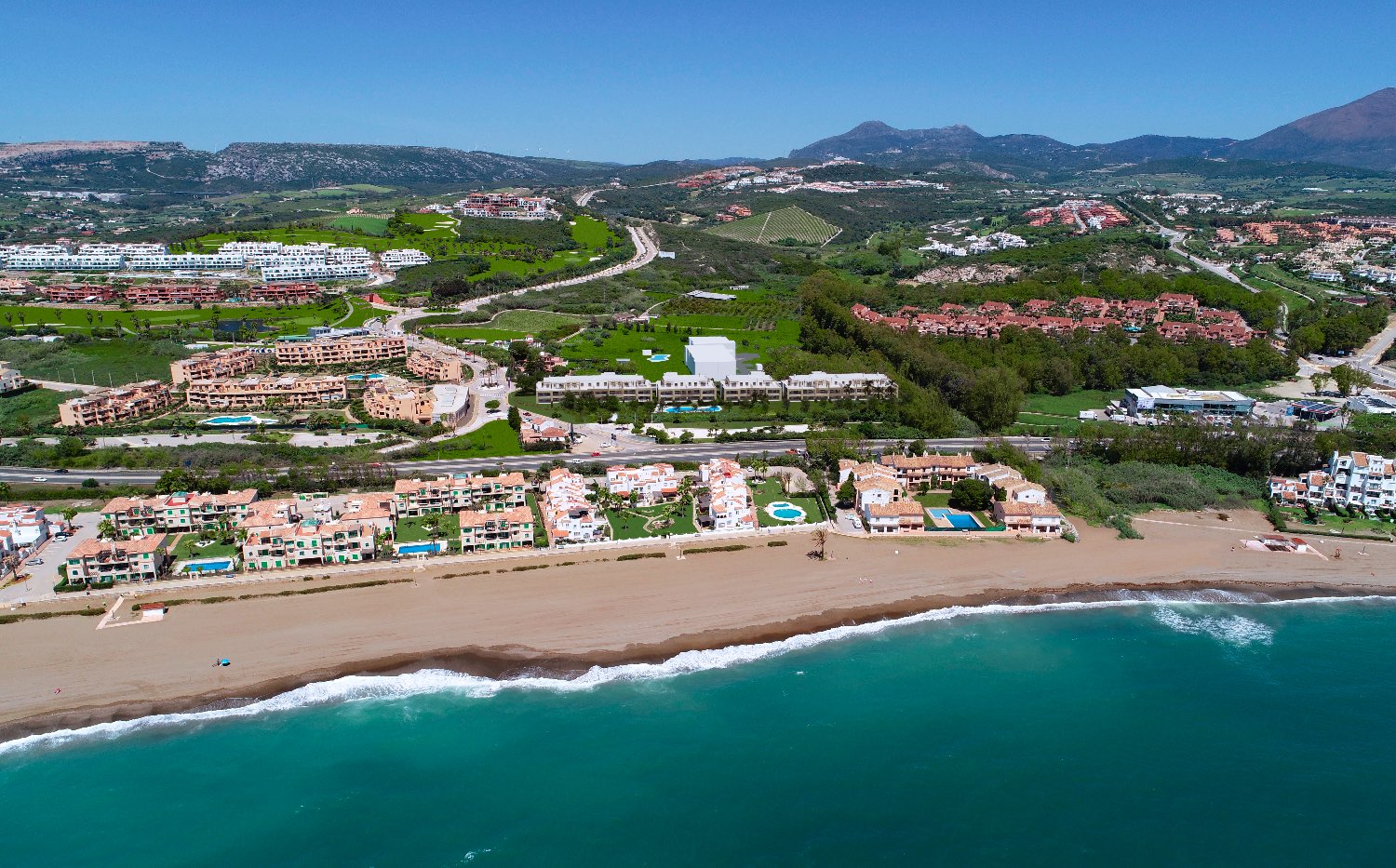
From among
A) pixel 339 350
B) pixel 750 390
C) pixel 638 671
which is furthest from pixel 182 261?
pixel 638 671

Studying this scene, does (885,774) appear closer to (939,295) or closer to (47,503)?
(47,503)

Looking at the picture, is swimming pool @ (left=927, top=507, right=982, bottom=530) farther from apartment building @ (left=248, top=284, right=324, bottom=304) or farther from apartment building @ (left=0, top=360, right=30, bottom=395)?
apartment building @ (left=248, top=284, right=324, bottom=304)

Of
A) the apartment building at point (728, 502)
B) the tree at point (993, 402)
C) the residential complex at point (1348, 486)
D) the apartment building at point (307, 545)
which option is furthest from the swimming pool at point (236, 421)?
the residential complex at point (1348, 486)

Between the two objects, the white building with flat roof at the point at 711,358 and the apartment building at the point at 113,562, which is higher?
the white building with flat roof at the point at 711,358

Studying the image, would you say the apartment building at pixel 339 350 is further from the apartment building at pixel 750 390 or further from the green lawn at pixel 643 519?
the green lawn at pixel 643 519

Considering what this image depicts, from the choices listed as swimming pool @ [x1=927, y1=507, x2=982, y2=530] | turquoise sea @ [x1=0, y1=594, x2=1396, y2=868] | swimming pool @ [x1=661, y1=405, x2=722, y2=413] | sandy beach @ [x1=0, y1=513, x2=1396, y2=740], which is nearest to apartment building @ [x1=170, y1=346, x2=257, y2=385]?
swimming pool @ [x1=661, y1=405, x2=722, y2=413]
